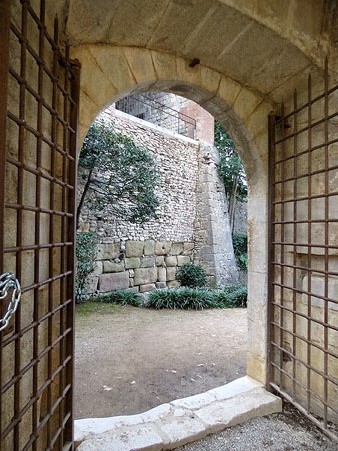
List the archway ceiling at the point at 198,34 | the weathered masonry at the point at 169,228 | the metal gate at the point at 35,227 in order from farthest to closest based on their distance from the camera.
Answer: the weathered masonry at the point at 169,228
the archway ceiling at the point at 198,34
the metal gate at the point at 35,227

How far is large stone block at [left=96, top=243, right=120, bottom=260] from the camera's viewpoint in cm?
671

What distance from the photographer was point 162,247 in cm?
809

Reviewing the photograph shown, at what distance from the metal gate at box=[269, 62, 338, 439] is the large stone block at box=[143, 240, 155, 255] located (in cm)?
552

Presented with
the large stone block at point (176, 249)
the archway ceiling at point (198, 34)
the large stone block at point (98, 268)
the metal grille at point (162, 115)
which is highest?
the metal grille at point (162, 115)

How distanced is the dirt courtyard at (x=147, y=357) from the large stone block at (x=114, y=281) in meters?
0.96

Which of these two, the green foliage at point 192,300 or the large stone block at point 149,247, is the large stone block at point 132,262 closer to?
the large stone block at point 149,247

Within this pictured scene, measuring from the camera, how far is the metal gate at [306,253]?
1.92m

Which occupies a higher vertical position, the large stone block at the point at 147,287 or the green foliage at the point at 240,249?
the green foliage at the point at 240,249

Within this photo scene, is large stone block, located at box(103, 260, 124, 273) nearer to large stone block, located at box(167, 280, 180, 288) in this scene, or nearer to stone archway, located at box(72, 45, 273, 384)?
large stone block, located at box(167, 280, 180, 288)

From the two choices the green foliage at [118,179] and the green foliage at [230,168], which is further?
the green foliage at [230,168]

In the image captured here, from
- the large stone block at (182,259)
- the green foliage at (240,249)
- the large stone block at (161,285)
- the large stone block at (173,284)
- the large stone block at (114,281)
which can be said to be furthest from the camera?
the green foliage at (240,249)

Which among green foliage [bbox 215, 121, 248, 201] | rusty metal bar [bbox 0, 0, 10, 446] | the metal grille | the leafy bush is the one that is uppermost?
the metal grille

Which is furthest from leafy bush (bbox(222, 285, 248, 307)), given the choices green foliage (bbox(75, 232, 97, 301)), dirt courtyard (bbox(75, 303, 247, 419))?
green foliage (bbox(75, 232, 97, 301))

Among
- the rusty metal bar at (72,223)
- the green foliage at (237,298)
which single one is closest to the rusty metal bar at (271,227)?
the rusty metal bar at (72,223)
